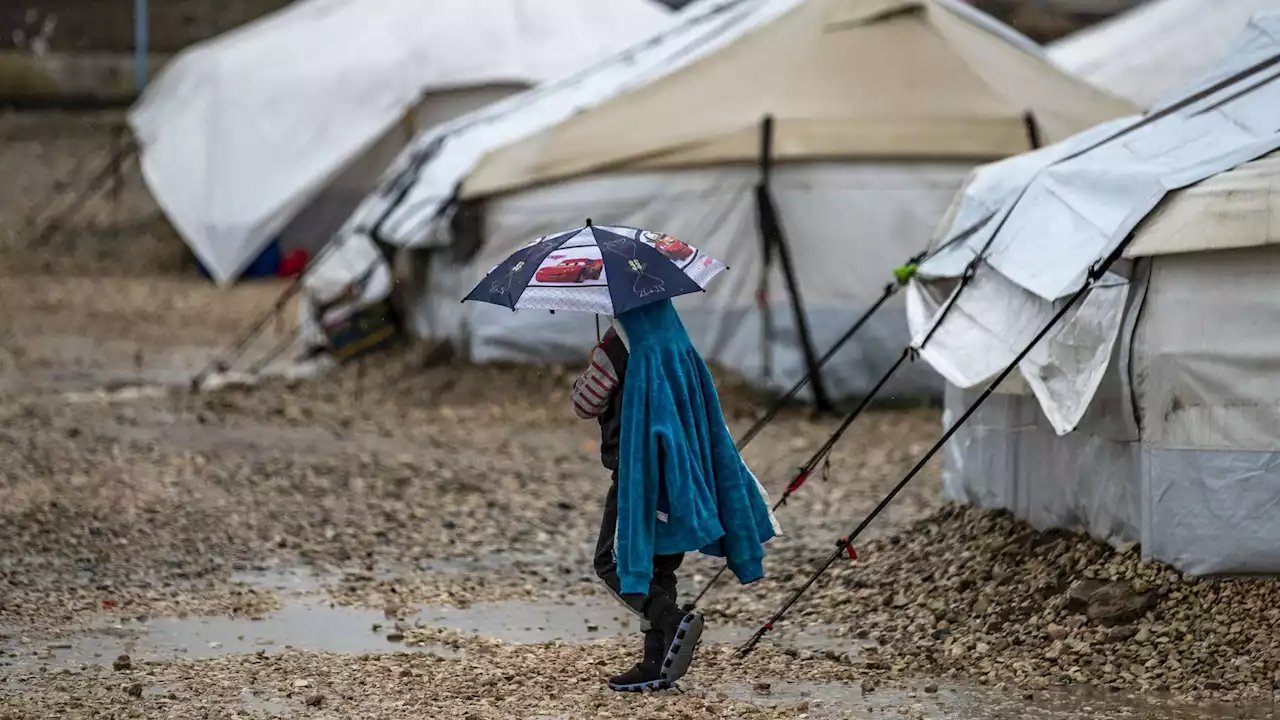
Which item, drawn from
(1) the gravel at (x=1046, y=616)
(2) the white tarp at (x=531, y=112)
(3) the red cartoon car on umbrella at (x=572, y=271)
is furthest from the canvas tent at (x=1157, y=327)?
(2) the white tarp at (x=531, y=112)

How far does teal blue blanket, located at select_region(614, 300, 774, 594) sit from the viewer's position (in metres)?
5.34

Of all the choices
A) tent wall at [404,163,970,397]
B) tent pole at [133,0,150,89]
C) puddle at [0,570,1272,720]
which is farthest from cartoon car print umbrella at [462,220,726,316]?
tent pole at [133,0,150,89]

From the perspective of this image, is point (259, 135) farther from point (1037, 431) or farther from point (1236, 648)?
point (1236, 648)

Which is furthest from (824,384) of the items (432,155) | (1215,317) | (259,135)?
(259,135)

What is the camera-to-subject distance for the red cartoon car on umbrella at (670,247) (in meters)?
5.51

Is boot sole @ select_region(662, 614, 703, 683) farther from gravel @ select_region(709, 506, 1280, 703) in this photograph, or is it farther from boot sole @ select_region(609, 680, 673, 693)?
gravel @ select_region(709, 506, 1280, 703)

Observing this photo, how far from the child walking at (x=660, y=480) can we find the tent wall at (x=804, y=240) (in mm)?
6961

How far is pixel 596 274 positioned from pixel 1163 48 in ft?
45.3

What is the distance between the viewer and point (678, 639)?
5.41 m

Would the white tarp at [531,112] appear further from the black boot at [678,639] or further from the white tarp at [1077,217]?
the black boot at [678,639]

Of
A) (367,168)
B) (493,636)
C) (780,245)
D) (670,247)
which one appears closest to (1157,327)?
(670,247)

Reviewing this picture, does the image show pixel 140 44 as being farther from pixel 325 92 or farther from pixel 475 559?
pixel 475 559

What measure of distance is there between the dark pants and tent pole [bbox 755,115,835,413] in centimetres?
673

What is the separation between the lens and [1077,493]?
6551 mm
